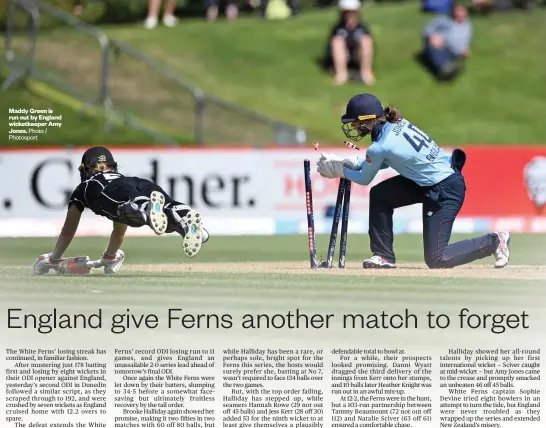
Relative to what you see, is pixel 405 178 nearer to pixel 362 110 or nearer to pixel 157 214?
pixel 362 110

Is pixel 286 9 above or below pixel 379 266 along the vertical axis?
above

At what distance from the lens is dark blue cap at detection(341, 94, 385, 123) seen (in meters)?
11.1

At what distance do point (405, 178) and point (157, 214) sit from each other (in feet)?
7.00

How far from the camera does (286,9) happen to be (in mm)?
25188

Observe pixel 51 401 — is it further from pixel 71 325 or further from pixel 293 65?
pixel 293 65

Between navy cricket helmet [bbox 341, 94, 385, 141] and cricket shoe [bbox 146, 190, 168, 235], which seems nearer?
cricket shoe [bbox 146, 190, 168, 235]

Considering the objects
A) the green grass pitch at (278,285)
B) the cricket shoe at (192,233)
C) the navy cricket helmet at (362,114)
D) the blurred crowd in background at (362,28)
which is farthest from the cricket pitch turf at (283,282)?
the blurred crowd in background at (362,28)

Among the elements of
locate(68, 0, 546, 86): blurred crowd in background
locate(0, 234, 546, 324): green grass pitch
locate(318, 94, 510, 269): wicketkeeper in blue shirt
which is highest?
locate(68, 0, 546, 86): blurred crowd in background

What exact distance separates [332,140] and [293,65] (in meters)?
2.38

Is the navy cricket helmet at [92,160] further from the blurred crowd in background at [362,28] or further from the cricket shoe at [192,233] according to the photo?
the blurred crowd in background at [362,28]

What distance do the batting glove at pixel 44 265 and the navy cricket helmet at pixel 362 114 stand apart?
2682 millimetres

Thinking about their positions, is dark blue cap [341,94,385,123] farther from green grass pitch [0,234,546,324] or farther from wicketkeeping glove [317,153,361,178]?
green grass pitch [0,234,546,324]

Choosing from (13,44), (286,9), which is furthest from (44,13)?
(286,9)

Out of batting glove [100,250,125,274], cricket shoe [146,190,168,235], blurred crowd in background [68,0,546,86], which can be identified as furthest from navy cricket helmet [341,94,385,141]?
blurred crowd in background [68,0,546,86]
